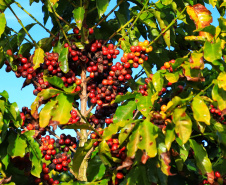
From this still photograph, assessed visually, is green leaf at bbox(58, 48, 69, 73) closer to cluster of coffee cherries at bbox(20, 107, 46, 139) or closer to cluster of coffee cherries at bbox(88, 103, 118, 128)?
cluster of coffee cherries at bbox(88, 103, 118, 128)

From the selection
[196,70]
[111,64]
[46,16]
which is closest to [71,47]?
[111,64]

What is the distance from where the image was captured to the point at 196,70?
2.47 meters

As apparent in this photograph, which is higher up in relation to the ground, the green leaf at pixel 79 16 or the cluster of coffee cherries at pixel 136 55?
the green leaf at pixel 79 16

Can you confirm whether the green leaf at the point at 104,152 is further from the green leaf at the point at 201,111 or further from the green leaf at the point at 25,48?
the green leaf at the point at 25,48

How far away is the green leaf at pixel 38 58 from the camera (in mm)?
3182

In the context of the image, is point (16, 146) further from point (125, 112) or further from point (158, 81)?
point (158, 81)

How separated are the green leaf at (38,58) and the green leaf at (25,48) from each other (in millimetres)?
Result: 161

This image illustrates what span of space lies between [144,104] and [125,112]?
0.80 ft

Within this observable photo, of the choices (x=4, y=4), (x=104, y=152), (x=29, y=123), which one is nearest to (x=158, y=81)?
(x=104, y=152)

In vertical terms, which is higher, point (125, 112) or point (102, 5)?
point (102, 5)

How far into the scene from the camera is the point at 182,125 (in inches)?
90.0

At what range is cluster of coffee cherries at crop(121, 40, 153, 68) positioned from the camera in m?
3.14

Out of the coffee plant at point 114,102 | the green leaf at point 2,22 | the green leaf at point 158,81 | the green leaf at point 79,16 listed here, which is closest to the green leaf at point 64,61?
the coffee plant at point 114,102

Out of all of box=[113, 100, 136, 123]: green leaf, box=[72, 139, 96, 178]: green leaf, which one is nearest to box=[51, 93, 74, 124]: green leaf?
box=[72, 139, 96, 178]: green leaf
